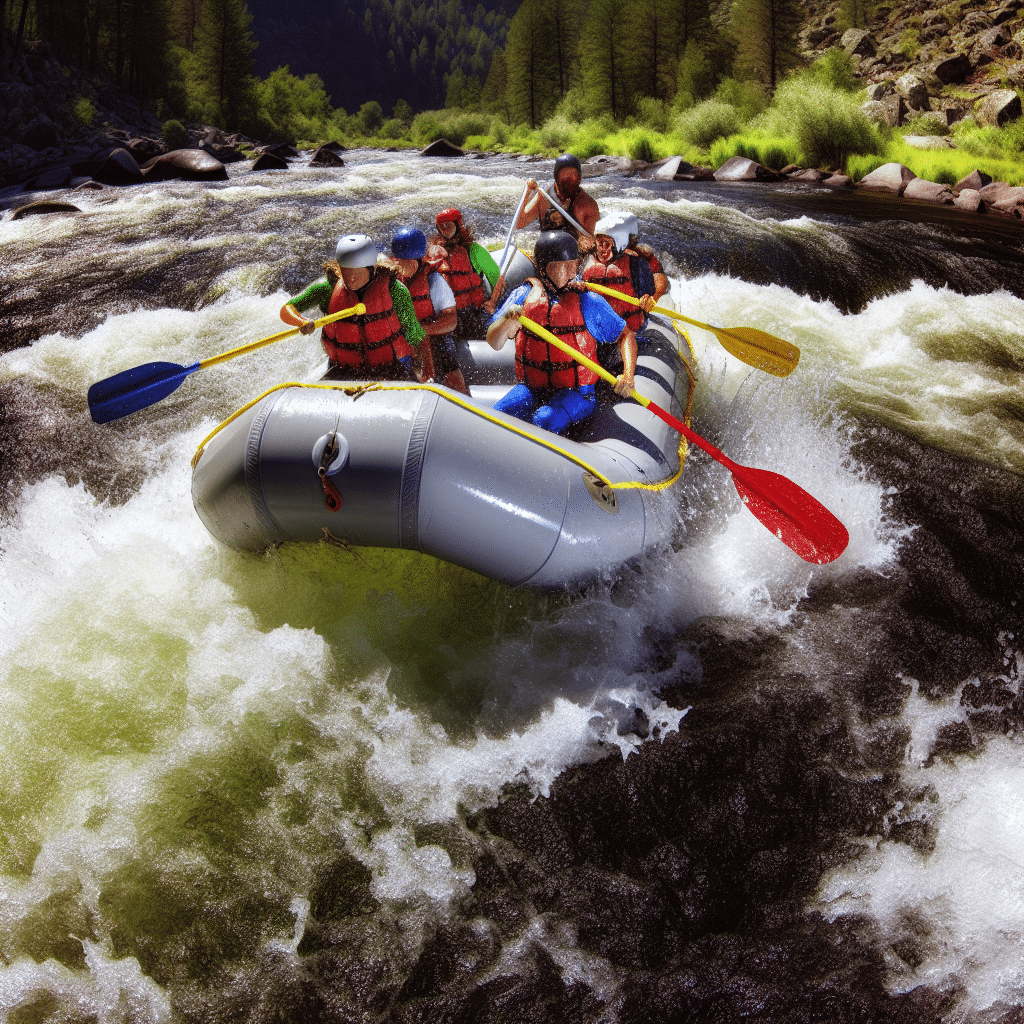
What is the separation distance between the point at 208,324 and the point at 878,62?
77.9 feet

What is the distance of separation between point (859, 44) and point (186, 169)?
20.7m

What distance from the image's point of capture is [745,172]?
43.4 feet

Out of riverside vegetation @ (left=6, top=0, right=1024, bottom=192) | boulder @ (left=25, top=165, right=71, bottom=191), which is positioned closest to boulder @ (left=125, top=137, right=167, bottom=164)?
boulder @ (left=25, top=165, right=71, bottom=191)

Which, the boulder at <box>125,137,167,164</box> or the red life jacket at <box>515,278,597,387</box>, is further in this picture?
the boulder at <box>125,137,167,164</box>

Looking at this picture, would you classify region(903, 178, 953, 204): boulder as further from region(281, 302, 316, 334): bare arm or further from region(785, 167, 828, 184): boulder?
region(281, 302, 316, 334): bare arm

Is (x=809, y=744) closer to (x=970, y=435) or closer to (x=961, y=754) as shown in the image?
(x=961, y=754)

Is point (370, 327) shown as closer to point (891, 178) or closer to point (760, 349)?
point (760, 349)

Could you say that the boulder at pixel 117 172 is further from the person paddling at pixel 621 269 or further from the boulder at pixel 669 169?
the person paddling at pixel 621 269

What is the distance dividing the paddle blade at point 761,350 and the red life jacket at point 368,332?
1913 millimetres

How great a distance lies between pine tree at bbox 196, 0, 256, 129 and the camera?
93.5 feet

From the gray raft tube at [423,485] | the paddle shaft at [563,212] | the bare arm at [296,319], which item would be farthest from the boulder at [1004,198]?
the bare arm at [296,319]

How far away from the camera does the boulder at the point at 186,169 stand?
525 inches

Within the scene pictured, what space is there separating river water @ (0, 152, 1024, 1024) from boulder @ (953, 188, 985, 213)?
8191 millimetres

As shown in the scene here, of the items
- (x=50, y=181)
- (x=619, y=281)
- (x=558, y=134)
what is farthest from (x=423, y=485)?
(x=558, y=134)
